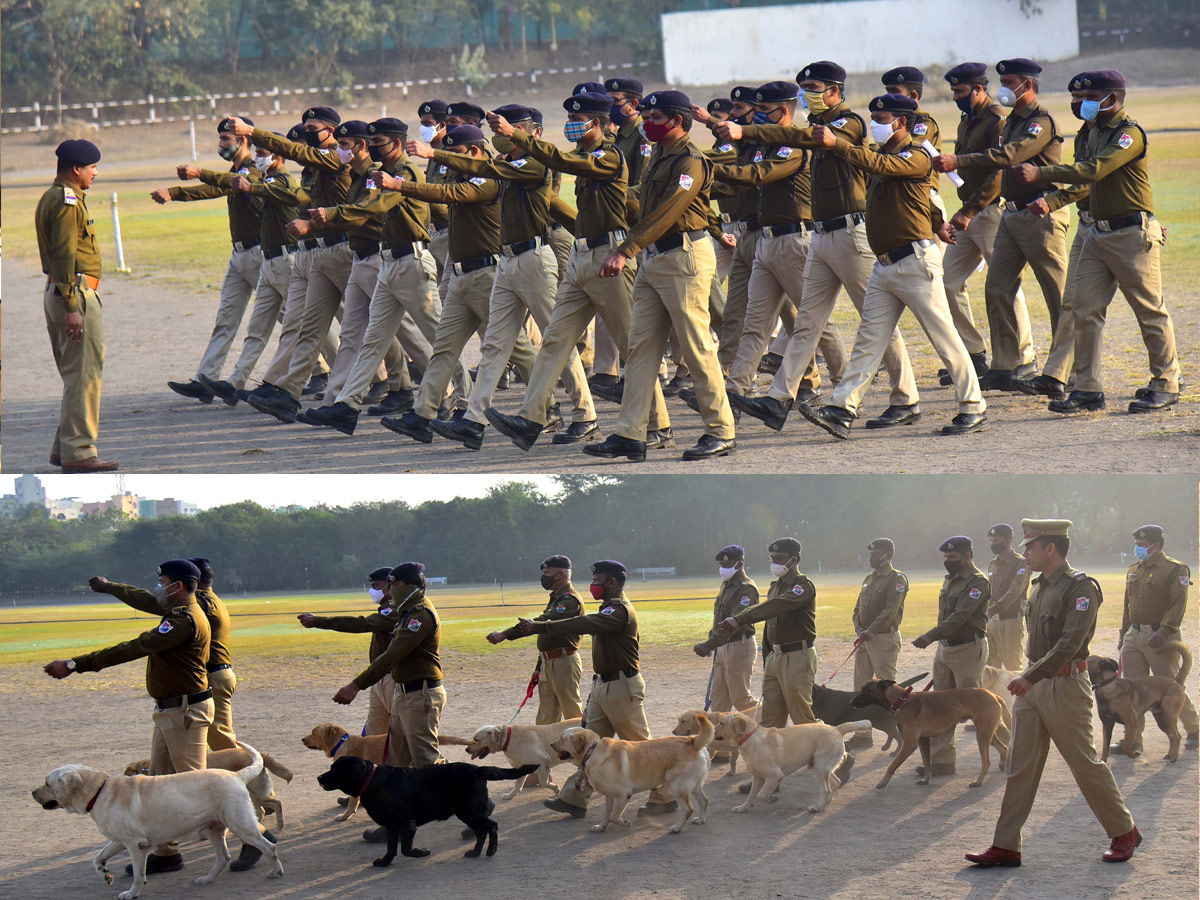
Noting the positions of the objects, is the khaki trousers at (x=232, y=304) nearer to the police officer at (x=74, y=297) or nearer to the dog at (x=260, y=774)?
the police officer at (x=74, y=297)

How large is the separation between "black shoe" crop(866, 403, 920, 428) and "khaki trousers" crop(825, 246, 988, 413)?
0.47 metres

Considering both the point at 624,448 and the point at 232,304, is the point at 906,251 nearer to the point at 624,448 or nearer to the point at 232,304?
the point at 624,448

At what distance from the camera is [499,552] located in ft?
95.2

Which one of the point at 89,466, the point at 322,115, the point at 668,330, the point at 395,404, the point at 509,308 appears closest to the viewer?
the point at 668,330

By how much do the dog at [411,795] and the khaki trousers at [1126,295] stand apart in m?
6.14

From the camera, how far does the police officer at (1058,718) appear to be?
25.7 feet

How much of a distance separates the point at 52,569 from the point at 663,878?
23.4 m

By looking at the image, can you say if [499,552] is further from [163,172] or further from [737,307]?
[163,172]

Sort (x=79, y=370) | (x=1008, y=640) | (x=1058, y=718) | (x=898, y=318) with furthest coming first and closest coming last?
(x=1008, y=640), (x=79, y=370), (x=898, y=318), (x=1058, y=718)

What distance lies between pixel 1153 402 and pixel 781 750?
4.57 metres

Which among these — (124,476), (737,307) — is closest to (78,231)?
(124,476)

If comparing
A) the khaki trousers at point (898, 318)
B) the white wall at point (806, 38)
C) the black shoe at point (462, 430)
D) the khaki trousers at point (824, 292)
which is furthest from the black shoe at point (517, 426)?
the white wall at point (806, 38)

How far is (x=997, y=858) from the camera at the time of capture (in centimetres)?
784

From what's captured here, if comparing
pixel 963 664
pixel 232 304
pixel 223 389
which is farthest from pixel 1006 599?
pixel 232 304
